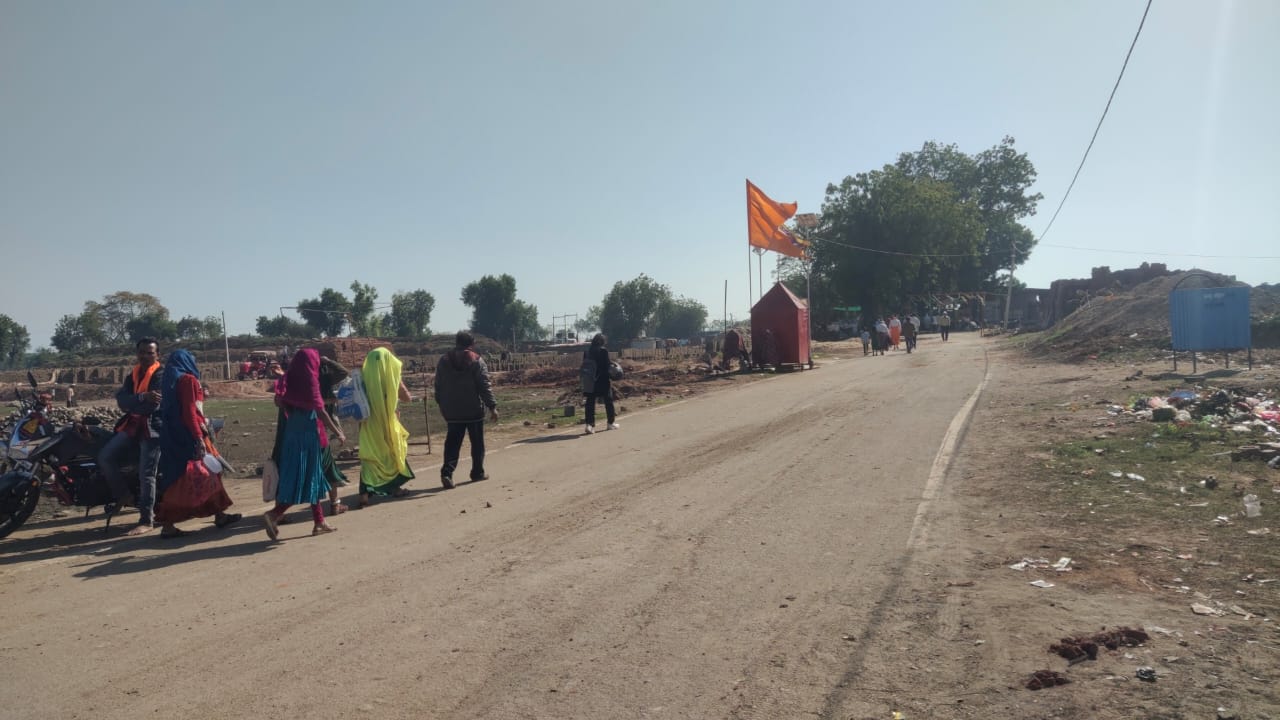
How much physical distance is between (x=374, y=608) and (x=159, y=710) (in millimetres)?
1428

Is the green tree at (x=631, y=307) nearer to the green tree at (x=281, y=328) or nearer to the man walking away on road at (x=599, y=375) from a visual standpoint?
the green tree at (x=281, y=328)

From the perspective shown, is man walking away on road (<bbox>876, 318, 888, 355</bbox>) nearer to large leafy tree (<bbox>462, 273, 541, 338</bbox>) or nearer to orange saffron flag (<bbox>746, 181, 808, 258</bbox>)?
orange saffron flag (<bbox>746, 181, 808, 258</bbox>)

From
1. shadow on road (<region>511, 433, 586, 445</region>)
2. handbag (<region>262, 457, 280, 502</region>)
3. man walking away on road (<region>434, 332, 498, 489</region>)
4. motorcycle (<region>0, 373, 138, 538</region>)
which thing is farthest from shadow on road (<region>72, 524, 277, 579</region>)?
shadow on road (<region>511, 433, 586, 445</region>)

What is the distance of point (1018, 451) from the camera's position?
991cm

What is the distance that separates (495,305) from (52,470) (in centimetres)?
8474

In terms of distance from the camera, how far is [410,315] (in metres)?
84.1

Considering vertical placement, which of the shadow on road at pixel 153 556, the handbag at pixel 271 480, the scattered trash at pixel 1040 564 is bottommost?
the shadow on road at pixel 153 556

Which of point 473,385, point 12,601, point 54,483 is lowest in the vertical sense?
point 12,601

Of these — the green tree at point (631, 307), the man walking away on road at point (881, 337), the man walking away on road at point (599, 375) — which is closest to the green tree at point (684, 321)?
the green tree at point (631, 307)

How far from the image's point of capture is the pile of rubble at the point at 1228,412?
27.7 ft

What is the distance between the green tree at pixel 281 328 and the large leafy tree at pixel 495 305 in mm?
19503

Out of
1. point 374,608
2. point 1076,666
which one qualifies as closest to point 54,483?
point 374,608

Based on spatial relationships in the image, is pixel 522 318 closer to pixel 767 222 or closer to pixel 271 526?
pixel 767 222

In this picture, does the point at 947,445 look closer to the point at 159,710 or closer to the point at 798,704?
the point at 798,704
